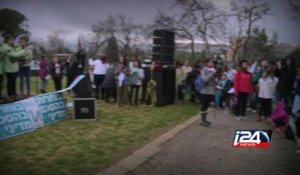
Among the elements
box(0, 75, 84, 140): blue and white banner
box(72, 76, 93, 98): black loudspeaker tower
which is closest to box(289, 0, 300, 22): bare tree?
box(0, 75, 84, 140): blue and white banner

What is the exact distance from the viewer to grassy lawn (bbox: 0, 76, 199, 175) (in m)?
3.27

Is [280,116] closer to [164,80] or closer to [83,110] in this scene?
[83,110]

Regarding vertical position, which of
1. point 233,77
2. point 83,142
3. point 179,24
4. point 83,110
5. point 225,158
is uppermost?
point 179,24

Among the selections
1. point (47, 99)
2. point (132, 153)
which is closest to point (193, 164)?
point (132, 153)

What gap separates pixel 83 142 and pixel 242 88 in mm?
2029

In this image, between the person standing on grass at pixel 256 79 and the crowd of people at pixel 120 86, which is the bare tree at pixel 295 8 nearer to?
the person standing on grass at pixel 256 79

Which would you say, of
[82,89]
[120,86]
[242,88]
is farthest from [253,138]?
[120,86]

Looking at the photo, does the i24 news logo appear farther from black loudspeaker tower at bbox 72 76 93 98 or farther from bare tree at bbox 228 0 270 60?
black loudspeaker tower at bbox 72 76 93 98

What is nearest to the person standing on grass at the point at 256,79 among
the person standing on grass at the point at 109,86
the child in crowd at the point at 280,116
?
the child in crowd at the point at 280,116

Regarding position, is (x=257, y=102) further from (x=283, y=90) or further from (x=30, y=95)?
(x=30, y=95)

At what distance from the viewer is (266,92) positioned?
8.86 feet

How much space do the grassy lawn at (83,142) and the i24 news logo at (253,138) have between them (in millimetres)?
1497

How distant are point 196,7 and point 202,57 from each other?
314 mm

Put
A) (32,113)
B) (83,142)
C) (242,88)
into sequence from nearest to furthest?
1. (242,88)
2. (83,142)
3. (32,113)
